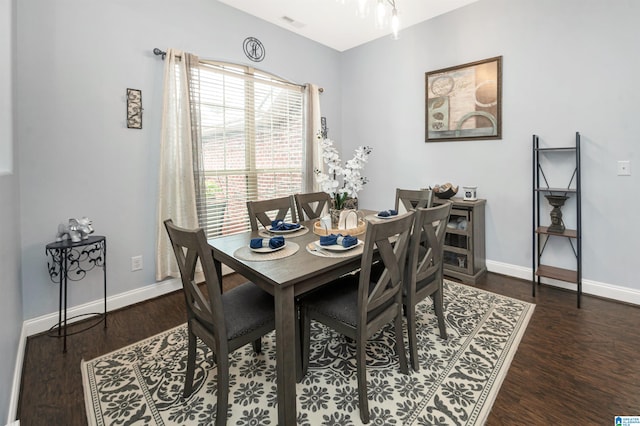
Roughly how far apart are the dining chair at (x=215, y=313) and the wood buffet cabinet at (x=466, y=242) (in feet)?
7.60

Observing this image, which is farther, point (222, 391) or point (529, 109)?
point (529, 109)

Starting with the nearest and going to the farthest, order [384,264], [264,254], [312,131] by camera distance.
A: [384,264]
[264,254]
[312,131]

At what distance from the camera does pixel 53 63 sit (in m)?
2.31

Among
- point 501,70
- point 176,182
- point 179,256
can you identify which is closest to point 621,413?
point 179,256

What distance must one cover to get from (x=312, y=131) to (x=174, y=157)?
6.10ft

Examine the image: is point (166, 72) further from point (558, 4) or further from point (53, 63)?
point (558, 4)

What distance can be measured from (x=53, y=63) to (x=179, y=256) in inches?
79.6

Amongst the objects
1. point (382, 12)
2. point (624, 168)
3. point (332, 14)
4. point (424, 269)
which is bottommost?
point (424, 269)

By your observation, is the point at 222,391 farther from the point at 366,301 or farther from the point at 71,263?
the point at 71,263

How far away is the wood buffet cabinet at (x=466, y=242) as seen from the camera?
3174 millimetres

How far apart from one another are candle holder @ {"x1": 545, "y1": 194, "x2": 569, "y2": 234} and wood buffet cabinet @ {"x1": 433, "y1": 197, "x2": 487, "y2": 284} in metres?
0.62

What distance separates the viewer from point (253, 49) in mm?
3562

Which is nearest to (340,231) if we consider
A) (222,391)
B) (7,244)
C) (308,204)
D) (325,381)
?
(308,204)

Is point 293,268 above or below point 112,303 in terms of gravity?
above
